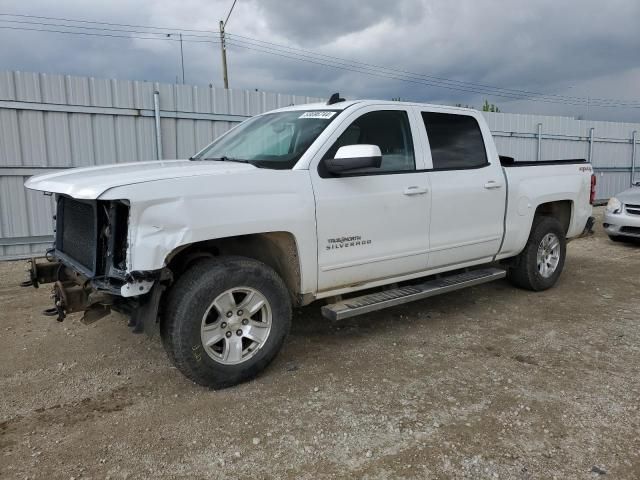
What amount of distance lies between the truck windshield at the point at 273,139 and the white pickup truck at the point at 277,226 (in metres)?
0.02

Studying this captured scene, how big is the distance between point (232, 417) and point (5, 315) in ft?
11.1

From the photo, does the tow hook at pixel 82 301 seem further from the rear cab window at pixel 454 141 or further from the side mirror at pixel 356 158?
the rear cab window at pixel 454 141

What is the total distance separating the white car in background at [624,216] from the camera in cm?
909

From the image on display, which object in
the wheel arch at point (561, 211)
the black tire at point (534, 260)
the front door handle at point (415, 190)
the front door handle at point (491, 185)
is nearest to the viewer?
the front door handle at point (415, 190)

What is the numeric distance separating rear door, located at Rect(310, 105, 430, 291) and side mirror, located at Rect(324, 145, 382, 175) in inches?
6.8

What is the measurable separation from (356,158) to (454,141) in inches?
67.2

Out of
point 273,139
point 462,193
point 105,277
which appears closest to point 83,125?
point 273,139

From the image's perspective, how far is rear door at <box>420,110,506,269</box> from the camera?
457 cm

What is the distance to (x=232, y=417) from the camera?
3156 millimetres

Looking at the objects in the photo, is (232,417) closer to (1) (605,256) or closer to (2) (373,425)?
(2) (373,425)

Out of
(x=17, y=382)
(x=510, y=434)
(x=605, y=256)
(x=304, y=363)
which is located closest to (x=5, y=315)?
(x=17, y=382)

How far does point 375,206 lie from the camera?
13.3 feet

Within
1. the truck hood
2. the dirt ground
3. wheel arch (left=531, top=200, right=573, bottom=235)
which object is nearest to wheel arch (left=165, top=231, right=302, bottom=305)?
the truck hood

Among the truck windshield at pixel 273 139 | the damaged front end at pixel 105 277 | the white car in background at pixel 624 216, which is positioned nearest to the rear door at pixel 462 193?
the truck windshield at pixel 273 139
